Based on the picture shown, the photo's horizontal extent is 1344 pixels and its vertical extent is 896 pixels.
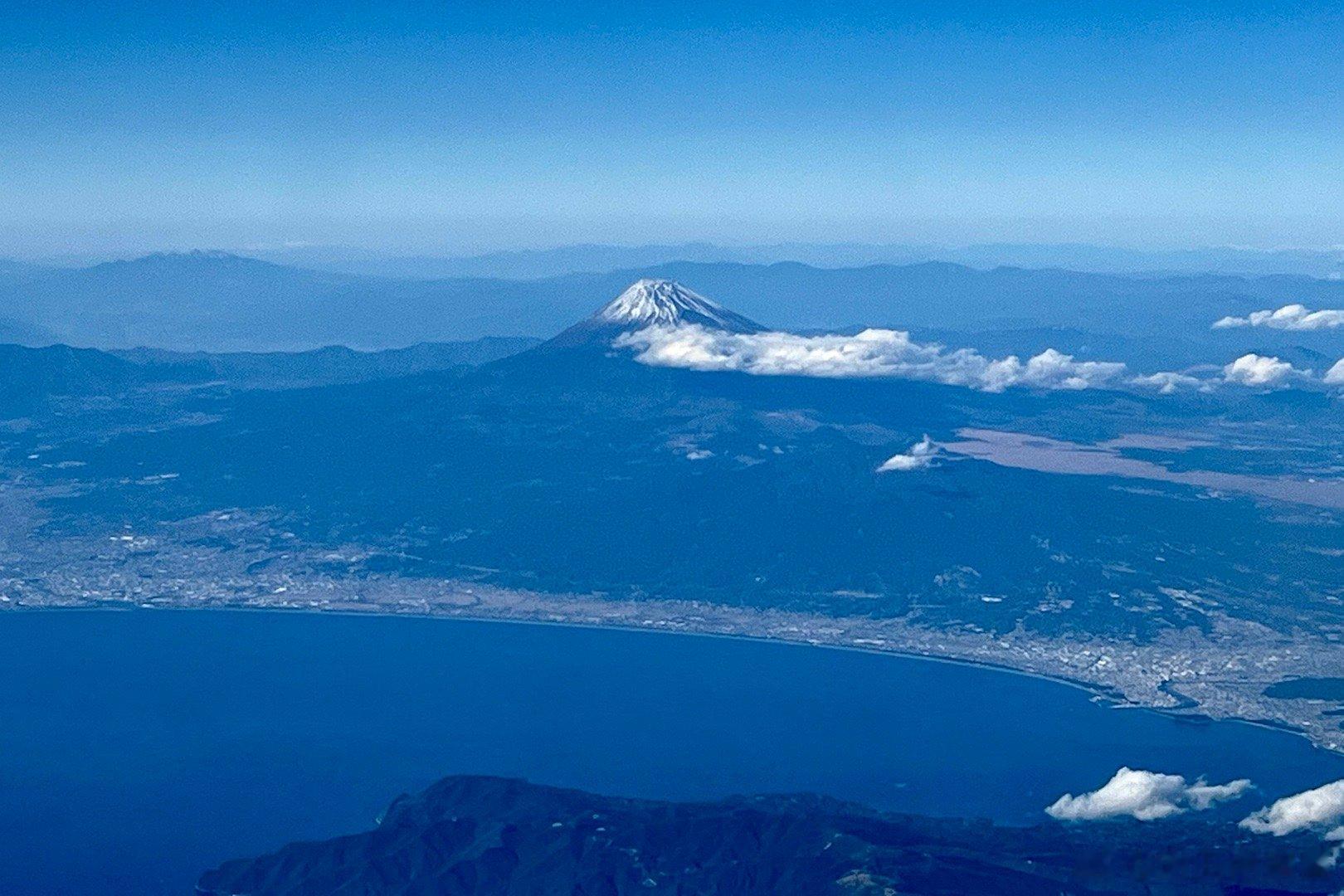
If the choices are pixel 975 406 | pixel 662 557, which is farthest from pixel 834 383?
pixel 662 557

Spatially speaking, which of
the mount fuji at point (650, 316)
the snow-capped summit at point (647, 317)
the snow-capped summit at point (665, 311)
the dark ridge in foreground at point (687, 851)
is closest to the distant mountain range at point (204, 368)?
the snow-capped summit at point (647, 317)

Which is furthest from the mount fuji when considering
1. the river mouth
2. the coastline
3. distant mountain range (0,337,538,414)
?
the coastline

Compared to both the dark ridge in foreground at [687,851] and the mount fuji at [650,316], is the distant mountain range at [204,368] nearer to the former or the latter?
the mount fuji at [650,316]

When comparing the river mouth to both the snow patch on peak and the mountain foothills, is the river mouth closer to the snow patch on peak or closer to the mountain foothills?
the mountain foothills

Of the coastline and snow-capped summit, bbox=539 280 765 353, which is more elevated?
snow-capped summit, bbox=539 280 765 353

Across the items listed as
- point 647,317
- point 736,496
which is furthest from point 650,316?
point 736,496

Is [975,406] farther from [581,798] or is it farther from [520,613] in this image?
[581,798]
